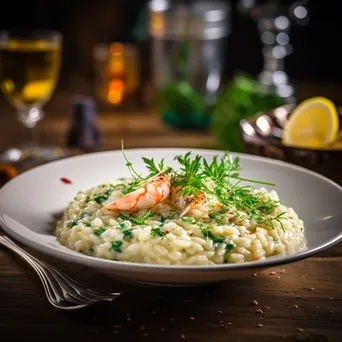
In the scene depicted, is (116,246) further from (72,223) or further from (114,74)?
(114,74)

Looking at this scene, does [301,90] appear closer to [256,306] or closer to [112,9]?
[112,9]

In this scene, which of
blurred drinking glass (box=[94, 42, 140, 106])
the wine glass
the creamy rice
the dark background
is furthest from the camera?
the dark background

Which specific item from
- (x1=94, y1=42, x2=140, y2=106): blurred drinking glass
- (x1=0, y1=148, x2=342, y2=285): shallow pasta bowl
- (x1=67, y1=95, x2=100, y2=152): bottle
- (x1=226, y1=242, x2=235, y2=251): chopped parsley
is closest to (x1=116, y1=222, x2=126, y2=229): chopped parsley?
(x1=0, y1=148, x2=342, y2=285): shallow pasta bowl

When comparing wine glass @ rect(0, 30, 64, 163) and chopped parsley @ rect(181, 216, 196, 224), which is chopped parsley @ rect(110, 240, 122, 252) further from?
wine glass @ rect(0, 30, 64, 163)

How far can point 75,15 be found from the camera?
4793mm

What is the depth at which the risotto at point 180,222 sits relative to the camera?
126cm

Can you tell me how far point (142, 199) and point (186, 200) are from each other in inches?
3.6

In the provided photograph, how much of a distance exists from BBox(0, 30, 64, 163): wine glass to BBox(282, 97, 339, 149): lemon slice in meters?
0.97

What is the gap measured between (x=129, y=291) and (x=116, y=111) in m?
2.42

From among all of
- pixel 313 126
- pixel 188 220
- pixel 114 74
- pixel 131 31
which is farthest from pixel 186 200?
pixel 131 31

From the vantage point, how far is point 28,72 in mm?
2672

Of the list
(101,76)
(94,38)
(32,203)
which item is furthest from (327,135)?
(94,38)

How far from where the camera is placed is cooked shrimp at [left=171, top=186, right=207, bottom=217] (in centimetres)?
138

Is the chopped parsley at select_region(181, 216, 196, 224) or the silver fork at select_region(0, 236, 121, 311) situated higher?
the chopped parsley at select_region(181, 216, 196, 224)
